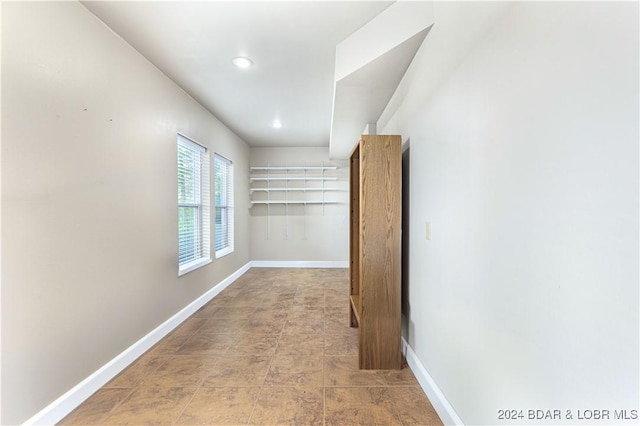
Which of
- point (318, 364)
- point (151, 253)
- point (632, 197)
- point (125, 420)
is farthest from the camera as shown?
Answer: point (151, 253)

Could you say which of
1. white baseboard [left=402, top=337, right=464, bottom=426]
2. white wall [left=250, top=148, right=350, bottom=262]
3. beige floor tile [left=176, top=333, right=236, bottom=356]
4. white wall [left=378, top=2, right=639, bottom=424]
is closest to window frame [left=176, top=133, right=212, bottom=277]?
beige floor tile [left=176, top=333, right=236, bottom=356]

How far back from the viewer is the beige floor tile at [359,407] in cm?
159

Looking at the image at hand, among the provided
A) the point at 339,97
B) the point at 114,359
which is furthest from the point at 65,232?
the point at 339,97

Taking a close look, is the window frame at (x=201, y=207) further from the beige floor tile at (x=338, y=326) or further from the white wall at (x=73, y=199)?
the beige floor tile at (x=338, y=326)

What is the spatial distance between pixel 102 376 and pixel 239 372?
0.90 metres

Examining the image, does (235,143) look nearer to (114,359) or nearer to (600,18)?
(114,359)

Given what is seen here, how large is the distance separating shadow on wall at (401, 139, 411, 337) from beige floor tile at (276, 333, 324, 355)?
0.77m

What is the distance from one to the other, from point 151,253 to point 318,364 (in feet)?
5.68

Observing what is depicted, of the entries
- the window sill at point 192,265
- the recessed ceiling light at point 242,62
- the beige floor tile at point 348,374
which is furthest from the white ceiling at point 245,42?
the beige floor tile at point 348,374

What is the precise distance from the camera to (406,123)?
7.26 ft

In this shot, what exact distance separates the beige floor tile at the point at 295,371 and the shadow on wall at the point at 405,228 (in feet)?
2.56

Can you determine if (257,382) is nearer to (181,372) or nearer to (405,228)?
(181,372)

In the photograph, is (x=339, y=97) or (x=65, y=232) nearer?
(x=65, y=232)

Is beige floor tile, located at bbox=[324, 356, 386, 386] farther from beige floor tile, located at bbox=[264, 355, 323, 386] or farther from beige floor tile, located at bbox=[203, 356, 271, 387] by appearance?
beige floor tile, located at bbox=[203, 356, 271, 387]
